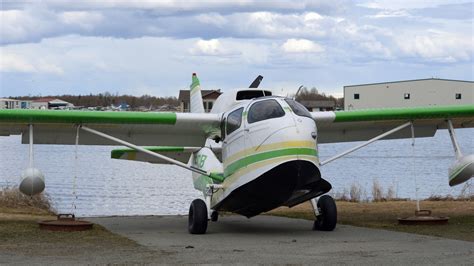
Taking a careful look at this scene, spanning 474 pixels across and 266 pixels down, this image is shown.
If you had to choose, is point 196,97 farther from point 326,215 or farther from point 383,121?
point 326,215

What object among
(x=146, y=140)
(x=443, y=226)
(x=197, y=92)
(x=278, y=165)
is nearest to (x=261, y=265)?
(x=278, y=165)

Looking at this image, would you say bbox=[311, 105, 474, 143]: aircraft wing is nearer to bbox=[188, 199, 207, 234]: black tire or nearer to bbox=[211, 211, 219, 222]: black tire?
bbox=[211, 211, 219, 222]: black tire

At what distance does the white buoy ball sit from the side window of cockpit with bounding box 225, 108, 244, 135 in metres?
3.52

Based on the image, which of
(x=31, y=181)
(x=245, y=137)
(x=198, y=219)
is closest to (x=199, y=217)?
(x=198, y=219)

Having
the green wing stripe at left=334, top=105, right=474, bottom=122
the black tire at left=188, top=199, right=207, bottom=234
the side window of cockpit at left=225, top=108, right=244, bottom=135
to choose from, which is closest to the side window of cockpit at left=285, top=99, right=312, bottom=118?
the side window of cockpit at left=225, top=108, right=244, bottom=135

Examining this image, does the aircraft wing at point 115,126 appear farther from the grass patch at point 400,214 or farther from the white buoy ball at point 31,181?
the grass patch at point 400,214

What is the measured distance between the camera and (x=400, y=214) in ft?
64.4

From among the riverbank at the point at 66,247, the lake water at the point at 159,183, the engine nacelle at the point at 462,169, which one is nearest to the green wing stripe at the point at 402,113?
the lake water at the point at 159,183

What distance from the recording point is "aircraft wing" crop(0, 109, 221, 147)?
16.5 meters

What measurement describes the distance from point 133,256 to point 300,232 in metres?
4.78

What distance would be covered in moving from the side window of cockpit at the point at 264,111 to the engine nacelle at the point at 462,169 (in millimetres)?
4699

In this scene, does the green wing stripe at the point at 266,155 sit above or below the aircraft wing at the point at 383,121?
below

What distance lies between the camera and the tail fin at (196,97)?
67.4 feet

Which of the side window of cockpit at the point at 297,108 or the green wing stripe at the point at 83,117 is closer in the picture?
the side window of cockpit at the point at 297,108
